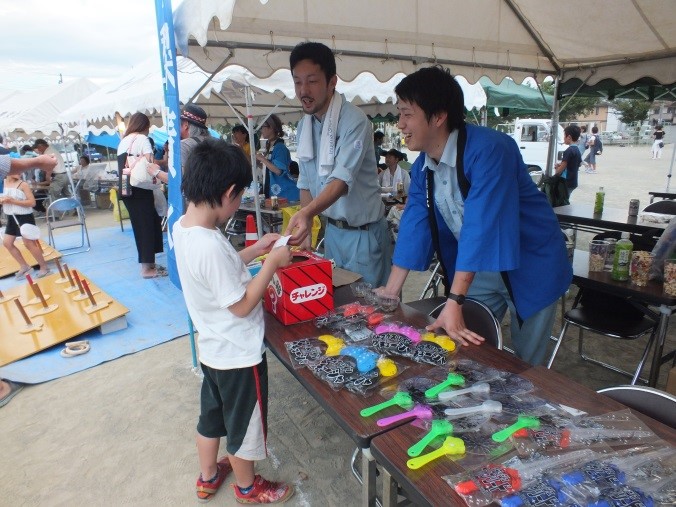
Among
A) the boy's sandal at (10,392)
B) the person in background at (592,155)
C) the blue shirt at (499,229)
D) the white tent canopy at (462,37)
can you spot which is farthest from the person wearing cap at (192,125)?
the person in background at (592,155)

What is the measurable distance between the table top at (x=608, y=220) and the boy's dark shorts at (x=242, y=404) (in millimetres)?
3512

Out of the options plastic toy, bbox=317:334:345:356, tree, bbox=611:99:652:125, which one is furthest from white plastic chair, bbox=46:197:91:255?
tree, bbox=611:99:652:125

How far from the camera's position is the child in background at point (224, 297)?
1387 mm

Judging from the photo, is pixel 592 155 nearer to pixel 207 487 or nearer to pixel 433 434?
pixel 207 487

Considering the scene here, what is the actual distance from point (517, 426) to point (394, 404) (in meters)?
0.31

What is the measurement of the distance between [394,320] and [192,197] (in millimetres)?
903

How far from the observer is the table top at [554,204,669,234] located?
139 inches

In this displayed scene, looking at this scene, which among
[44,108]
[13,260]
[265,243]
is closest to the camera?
[265,243]

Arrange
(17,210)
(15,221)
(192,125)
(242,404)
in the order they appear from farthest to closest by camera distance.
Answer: (15,221), (17,210), (192,125), (242,404)

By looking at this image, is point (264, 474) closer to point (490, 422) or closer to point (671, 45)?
point (490, 422)

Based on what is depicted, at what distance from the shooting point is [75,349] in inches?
138

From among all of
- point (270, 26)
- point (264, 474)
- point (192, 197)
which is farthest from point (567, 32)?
point (264, 474)

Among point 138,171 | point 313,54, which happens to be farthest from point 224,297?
point 138,171

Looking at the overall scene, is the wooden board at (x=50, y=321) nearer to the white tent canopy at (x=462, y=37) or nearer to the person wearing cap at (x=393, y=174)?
the white tent canopy at (x=462, y=37)
